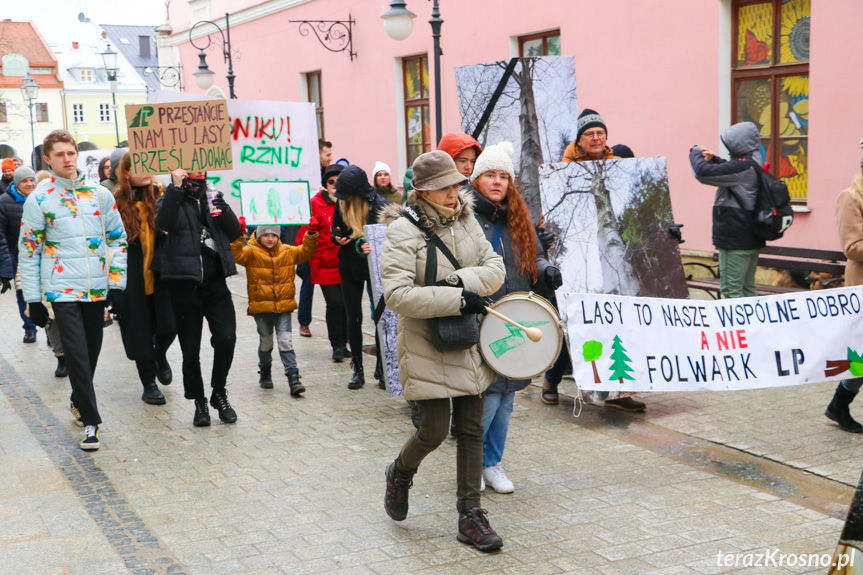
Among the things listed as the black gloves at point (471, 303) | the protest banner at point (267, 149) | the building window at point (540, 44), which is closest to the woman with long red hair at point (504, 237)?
the black gloves at point (471, 303)

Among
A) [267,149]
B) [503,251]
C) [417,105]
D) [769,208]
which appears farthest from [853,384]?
[417,105]

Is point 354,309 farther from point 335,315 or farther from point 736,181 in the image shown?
point 736,181

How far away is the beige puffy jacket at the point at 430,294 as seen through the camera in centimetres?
424

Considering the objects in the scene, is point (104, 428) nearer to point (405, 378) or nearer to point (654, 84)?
point (405, 378)

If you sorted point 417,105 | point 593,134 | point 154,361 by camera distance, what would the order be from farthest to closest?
point 417,105 → point 154,361 → point 593,134

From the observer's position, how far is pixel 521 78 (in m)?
7.10

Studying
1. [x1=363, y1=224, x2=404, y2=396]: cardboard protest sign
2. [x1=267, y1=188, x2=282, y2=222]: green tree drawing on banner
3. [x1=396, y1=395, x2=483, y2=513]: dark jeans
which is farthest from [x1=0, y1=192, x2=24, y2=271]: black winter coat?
[x1=396, y1=395, x2=483, y2=513]: dark jeans

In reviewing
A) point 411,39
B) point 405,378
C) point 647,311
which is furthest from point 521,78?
point 411,39

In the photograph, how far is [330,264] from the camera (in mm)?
8461

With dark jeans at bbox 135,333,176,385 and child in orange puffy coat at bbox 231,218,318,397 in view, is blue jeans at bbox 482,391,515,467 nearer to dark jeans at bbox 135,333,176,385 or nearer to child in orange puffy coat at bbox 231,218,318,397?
child in orange puffy coat at bbox 231,218,318,397

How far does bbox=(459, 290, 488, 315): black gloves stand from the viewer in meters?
4.25

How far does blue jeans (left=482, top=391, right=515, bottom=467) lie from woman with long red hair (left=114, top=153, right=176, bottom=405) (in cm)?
290

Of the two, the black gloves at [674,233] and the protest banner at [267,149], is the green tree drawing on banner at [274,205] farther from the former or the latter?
the black gloves at [674,233]

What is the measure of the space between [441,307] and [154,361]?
13.2ft
